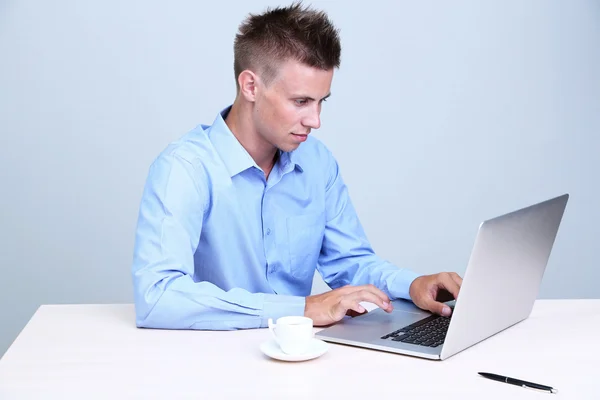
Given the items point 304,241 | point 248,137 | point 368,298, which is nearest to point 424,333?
point 368,298

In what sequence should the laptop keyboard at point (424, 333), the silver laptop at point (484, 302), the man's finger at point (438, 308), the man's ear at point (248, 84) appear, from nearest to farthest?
the silver laptop at point (484, 302), the laptop keyboard at point (424, 333), the man's finger at point (438, 308), the man's ear at point (248, 84)

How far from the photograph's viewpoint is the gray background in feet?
11.2

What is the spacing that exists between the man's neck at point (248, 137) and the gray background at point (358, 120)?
1.43 meters

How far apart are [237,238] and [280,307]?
1.22 ft

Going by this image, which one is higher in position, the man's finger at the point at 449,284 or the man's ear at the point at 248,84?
the man's ear at the point at 248,84

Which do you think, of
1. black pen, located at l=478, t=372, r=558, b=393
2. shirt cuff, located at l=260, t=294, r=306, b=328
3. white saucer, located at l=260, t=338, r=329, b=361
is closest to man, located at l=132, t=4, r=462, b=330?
shirt cuff, located at l=260, t=294, r=306, b=328

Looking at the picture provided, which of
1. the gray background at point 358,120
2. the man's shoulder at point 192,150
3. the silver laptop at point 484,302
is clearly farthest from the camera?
the gray background at point 358,120

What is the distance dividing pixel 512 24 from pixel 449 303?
230 cm

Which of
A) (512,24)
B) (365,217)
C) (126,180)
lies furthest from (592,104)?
(126,180)

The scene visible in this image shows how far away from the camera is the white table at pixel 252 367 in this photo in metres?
1.30

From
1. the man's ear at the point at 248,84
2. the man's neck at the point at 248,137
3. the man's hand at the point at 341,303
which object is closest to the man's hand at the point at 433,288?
the man's hand at the point at 341,303

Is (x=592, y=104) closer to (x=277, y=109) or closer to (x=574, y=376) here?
(x=277, y=109)

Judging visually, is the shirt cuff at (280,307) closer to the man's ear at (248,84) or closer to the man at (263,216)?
the man at (263,216)

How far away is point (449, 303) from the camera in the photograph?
1.88 meters
